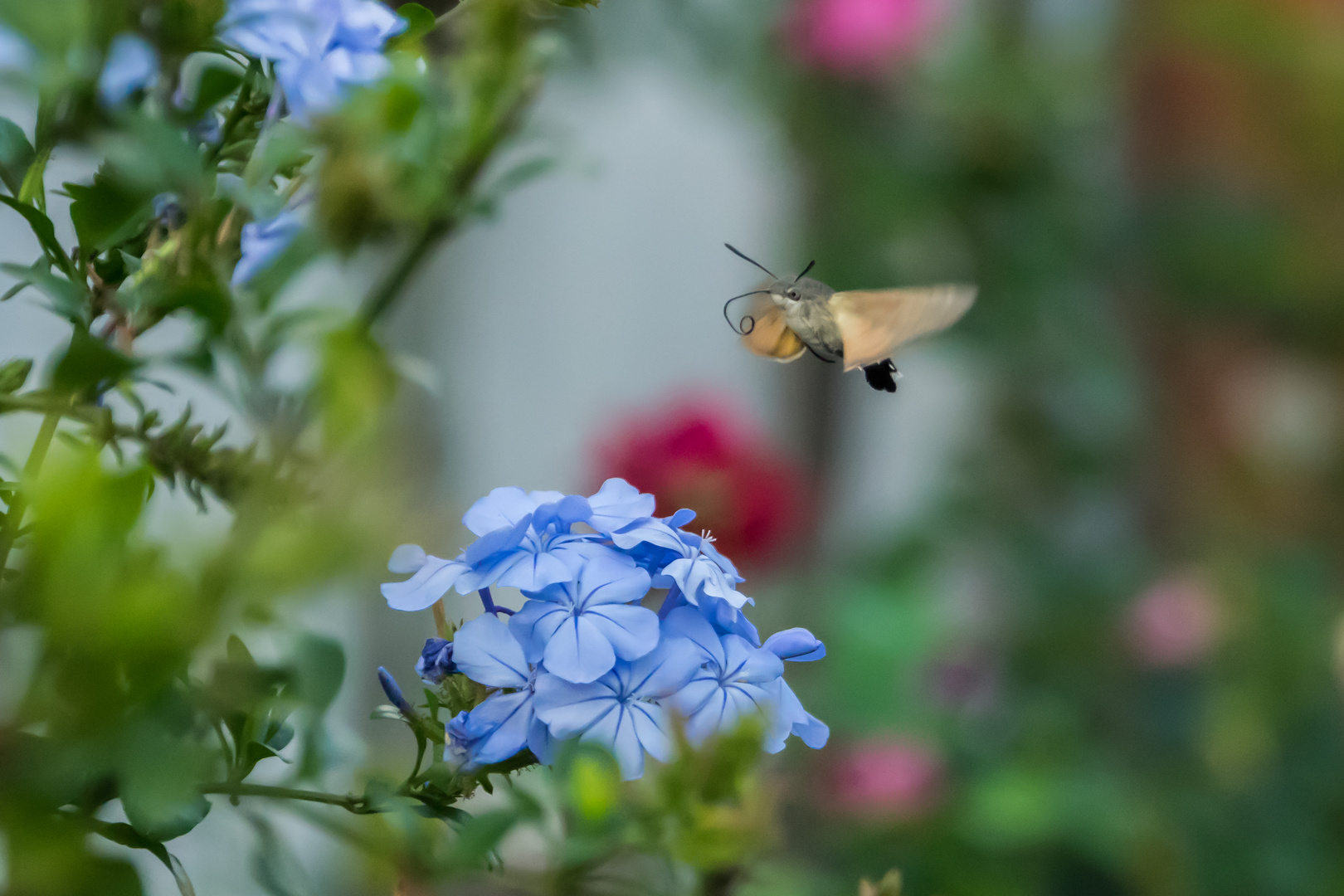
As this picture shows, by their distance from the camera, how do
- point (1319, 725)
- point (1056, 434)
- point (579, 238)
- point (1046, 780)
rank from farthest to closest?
point (579, 238), point (1056, 434), point (1319, 725), point (1046, 780)

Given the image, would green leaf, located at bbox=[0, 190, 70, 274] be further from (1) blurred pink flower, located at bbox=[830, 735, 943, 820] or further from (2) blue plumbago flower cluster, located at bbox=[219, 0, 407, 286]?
(1) blurred pink flower, located at bbox=[830, 735, 943, 820]

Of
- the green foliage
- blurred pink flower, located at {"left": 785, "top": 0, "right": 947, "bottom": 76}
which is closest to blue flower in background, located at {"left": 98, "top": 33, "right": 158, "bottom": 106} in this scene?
the green foliage

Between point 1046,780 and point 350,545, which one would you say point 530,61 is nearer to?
point 350,545

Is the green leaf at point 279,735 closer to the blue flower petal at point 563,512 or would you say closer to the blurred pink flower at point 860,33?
the blue flower petal at point 563,512

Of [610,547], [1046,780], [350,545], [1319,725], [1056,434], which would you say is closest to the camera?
[350,545]

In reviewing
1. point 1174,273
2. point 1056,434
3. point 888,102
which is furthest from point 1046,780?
point 888,102

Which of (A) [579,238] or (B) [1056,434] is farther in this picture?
(A) [579,238]
